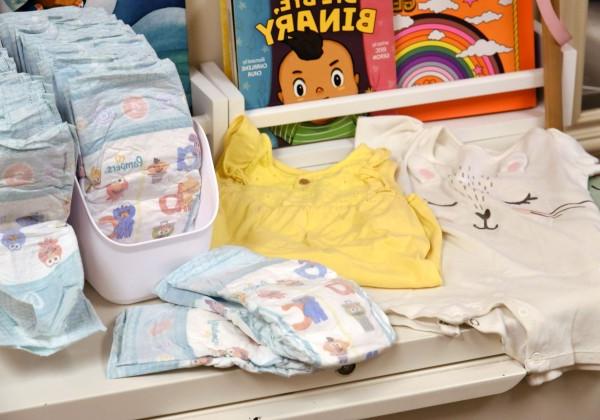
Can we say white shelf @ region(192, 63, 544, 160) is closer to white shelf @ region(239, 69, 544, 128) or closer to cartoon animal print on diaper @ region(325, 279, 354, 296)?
white shelf @ region(239, 69, 544, 128)

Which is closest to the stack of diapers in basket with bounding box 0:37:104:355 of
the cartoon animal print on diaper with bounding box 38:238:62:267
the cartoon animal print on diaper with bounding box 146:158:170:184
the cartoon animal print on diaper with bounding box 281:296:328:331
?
the cartoon animal print on diaper with bounding box 38:238:62:267

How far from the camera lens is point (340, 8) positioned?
1.58 meters

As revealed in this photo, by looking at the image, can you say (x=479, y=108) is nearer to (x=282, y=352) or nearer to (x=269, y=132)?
(x=269, y=132)

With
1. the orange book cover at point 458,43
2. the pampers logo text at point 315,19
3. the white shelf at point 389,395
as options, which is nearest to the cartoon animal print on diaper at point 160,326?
the white shelf at point 389,395

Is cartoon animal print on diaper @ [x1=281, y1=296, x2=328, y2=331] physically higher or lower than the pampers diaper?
lower

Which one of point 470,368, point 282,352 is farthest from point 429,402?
point 282,352

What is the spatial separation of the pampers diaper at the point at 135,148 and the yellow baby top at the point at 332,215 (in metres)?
0.17

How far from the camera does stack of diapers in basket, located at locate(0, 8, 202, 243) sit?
119 cm

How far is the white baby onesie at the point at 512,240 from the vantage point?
126 centimetres

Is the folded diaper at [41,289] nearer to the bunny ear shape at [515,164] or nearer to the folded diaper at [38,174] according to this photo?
the folded diaper at [38,174]

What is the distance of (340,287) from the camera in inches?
47.6

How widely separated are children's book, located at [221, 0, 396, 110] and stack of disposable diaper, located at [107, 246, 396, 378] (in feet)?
1.34

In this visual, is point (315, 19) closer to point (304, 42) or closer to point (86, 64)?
point (304, 42)

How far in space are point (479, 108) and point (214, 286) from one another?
737 mm
